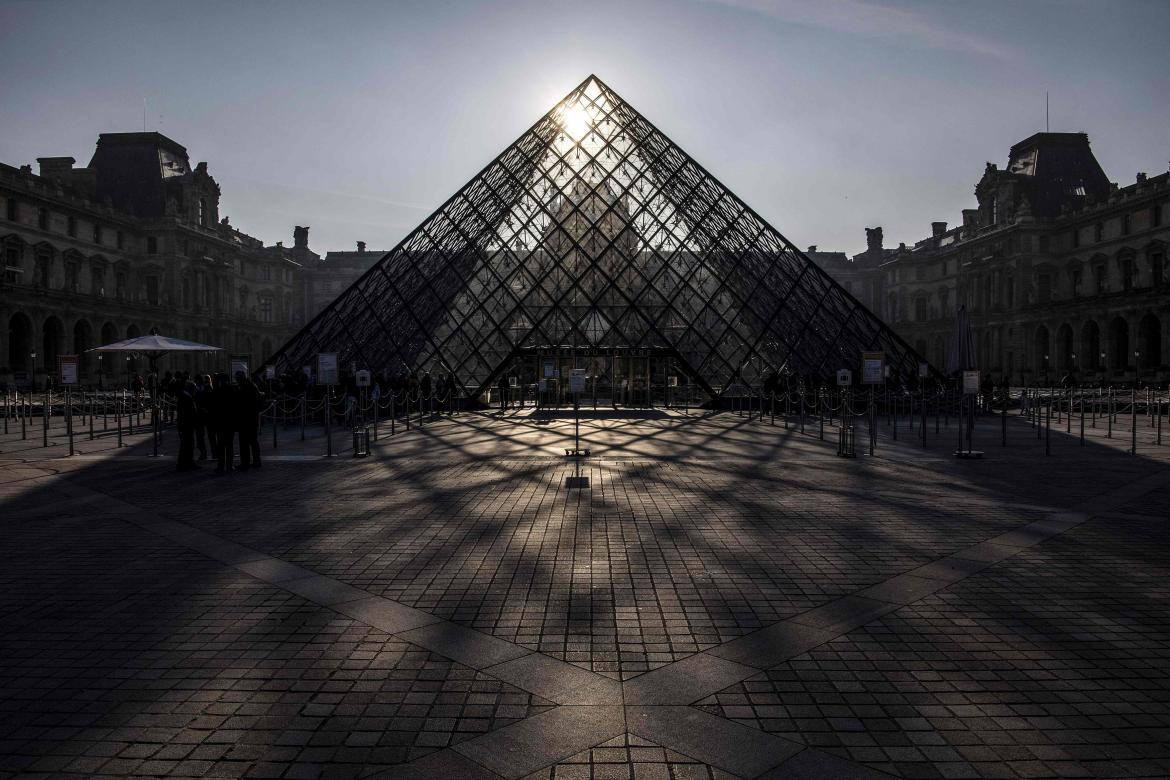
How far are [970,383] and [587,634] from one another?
13.1 m

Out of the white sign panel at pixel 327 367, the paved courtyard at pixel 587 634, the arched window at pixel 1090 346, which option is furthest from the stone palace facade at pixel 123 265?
the arched window at pixel 1090 346

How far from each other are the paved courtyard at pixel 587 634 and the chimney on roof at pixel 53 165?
188 feet

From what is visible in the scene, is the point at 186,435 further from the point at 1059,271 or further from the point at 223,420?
the point at 1059,271

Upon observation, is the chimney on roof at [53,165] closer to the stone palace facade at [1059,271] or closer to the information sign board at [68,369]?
the information sign board at [68,369]

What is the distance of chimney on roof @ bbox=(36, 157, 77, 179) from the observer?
53375 millimetres

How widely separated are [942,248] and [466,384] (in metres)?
64.1

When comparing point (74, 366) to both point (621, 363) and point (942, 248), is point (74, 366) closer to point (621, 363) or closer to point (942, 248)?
point (621, 363)

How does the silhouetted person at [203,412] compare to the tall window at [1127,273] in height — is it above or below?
below

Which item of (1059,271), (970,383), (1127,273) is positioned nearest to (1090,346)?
(1127,273)

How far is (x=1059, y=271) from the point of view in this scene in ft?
194

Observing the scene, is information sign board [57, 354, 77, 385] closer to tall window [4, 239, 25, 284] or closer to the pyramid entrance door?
the pyramid entrance door

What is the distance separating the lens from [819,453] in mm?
14305

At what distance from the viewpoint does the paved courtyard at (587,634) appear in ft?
10.2

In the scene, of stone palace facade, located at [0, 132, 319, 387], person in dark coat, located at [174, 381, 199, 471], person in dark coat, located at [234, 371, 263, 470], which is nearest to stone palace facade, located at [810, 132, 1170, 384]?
person in dark coat, located at [234, 371, 263, 470]
